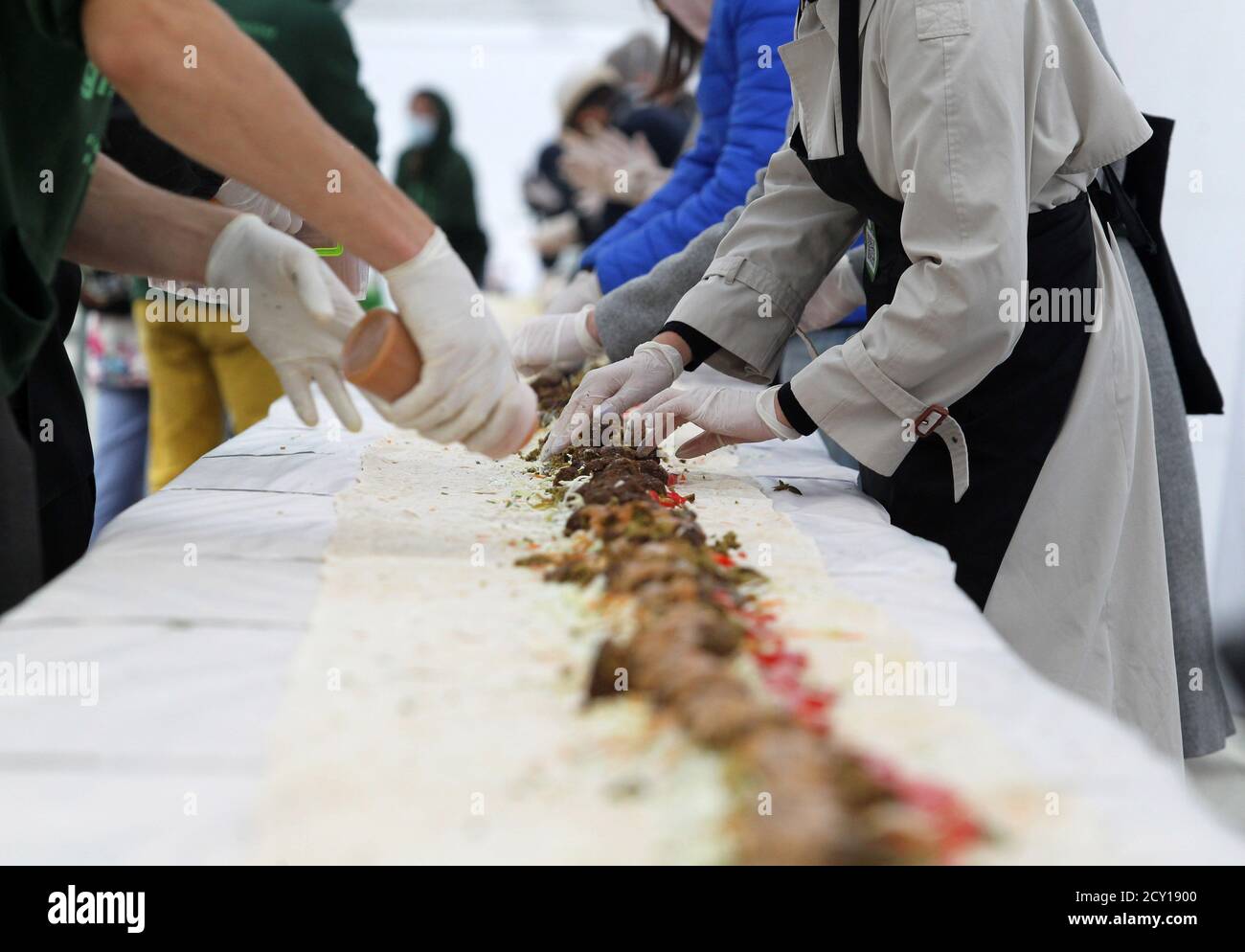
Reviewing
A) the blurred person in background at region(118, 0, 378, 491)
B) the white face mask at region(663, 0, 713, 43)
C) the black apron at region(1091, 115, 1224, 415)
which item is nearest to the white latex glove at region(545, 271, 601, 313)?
the white face mask at region(663, 0, 713, 43)

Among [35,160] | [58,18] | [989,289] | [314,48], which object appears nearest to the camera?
[58,18]

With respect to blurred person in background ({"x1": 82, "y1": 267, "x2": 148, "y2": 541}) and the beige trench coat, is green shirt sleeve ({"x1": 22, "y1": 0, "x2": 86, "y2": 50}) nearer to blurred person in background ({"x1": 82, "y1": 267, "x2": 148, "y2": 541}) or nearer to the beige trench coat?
the beige trench coat

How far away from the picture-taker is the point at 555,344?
208 centimetres

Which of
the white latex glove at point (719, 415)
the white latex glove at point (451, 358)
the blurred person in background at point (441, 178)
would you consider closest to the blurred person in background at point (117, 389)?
the blurred person in background at point (441, 178)

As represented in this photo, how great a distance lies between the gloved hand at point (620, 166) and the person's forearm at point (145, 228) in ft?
7.24

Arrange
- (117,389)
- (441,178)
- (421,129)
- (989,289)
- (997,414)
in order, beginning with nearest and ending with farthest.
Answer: (989,289) < (997,414) < (117,389) < (441,178) < (421,129)

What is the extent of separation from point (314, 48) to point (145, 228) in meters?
1.50

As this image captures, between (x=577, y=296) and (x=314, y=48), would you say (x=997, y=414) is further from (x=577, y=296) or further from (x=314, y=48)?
(x=314, y=48)

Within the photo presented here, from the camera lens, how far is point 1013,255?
A: 1231mm

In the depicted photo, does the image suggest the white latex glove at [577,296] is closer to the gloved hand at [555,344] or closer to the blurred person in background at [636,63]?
the gloved hand at [555,344]

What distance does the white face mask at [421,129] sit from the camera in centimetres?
514

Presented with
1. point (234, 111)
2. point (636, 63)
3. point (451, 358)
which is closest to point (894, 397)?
point (451, 358)

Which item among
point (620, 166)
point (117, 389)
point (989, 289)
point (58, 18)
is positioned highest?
point (58, 18)

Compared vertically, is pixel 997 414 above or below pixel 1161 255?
below
